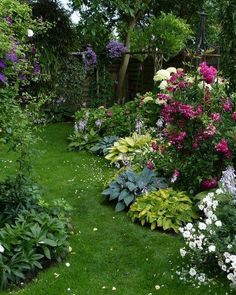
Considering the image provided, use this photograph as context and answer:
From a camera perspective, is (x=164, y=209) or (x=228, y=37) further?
(x=228, y=37)

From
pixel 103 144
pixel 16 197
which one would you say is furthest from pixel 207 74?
pixel 103 144

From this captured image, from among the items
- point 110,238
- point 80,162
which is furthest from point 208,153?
point 80,162

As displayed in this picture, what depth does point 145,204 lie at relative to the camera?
4852 mm

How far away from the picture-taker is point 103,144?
26.1ft

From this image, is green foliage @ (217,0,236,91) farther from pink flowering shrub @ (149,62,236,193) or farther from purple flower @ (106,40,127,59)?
purple flower @ (106,40,127,59)

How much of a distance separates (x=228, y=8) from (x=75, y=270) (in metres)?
3.18

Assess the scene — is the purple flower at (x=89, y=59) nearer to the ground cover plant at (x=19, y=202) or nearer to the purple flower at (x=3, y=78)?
the ground cover plant at (x=19, y=202)

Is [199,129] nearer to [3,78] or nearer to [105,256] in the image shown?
[105,256]

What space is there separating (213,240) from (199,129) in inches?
62.4

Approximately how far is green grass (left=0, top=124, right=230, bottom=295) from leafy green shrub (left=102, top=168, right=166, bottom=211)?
14 cm

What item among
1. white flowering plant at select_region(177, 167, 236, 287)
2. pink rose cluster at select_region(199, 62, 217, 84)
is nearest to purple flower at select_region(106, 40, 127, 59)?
pink rose cluster at select_region(199, 62, 217, 84)

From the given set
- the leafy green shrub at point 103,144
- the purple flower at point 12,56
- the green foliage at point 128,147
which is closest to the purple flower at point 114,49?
the leafy green shrub at point 103,144

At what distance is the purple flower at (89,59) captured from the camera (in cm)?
1084

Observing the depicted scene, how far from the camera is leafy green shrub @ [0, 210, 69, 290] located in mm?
3557
